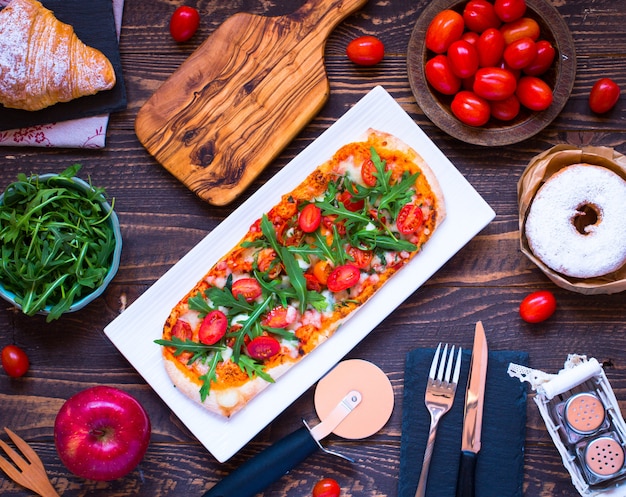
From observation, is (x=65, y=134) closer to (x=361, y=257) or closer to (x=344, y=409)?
(x=361, y=257)

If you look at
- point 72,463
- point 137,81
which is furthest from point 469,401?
point 137,81

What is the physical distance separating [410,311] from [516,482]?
766mm

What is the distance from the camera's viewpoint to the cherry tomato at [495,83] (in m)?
2.50

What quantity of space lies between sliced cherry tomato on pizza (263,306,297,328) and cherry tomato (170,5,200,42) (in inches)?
46.7

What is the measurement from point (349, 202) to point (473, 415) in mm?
943

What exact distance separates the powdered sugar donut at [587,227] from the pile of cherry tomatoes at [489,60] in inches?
12.4

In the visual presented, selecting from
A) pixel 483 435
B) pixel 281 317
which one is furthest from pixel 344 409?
pixel 483 435

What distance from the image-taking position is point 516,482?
2.59m

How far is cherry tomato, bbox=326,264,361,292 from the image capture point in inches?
97.7

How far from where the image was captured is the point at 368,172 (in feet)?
8.38

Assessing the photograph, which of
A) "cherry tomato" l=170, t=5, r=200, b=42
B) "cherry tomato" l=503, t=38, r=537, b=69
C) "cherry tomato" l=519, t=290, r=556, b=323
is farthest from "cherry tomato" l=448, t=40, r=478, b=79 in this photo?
"cherry tomato" l=170, t=5, r=200, b=42

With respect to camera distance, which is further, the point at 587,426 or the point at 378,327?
the point at 378,327

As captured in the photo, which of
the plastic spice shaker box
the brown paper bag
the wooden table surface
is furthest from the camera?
the wooden table surface

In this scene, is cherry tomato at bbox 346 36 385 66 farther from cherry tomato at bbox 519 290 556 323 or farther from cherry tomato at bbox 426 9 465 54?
cherry tomato at bbox 519 290 556 323
